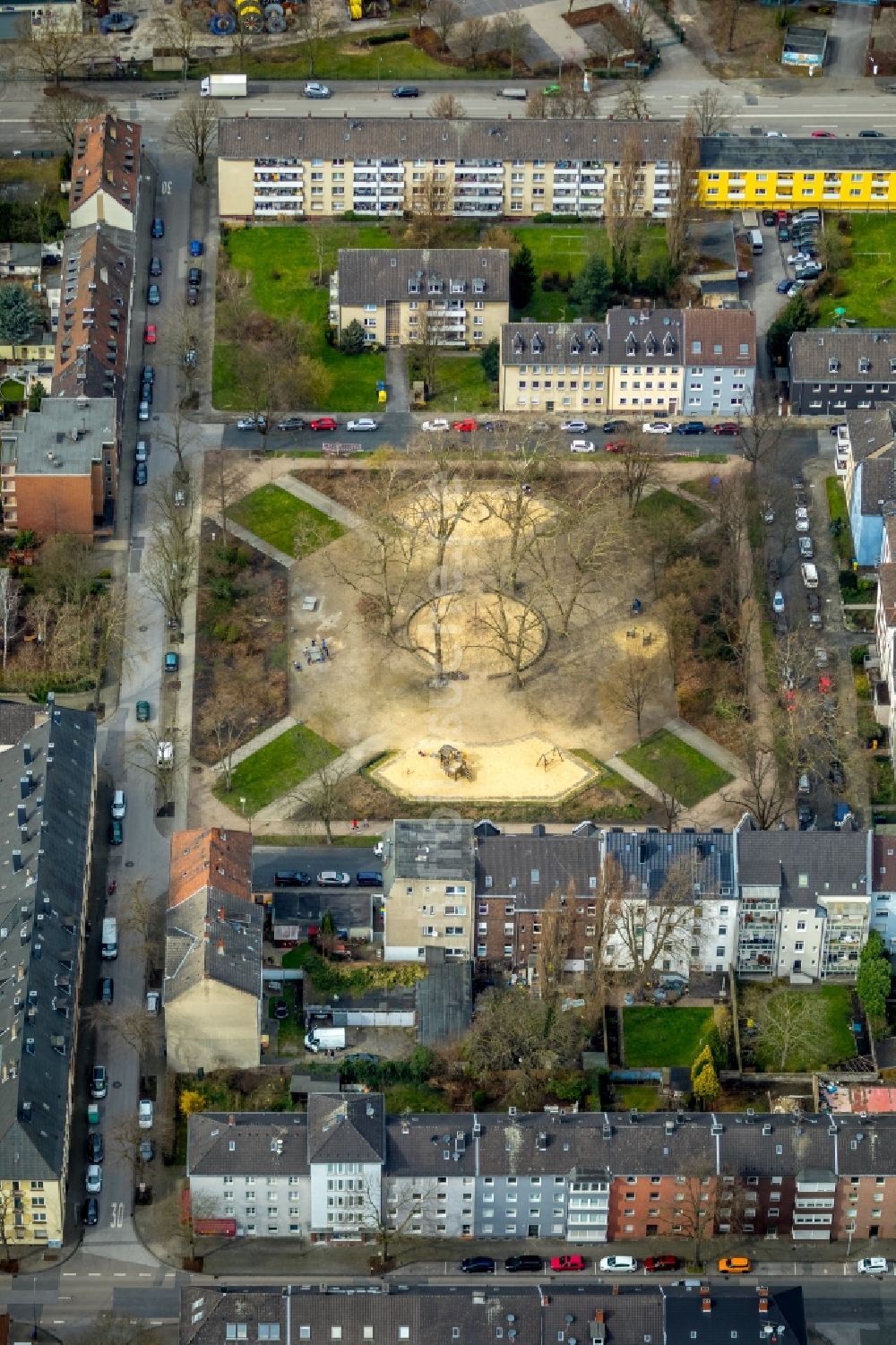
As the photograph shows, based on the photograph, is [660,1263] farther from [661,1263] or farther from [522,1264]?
[522,1264]

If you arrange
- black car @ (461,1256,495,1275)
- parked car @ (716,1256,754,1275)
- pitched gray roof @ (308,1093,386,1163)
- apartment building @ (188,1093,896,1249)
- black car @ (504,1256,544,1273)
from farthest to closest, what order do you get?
black car @ (504,1256,544,1273) → parked car @ (716,1256,754,1275) → black car @ (461,1256,495,1275) → apartment building @ (188,1093,896,1249) → pitched gray roof @ (308,1093,386,1163)

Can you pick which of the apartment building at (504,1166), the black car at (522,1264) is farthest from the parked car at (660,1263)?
the black car at (522,1264)

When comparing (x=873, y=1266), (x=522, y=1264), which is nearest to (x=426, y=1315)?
(x=522, y=1264)

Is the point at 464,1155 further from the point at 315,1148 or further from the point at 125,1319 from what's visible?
the point at 125,1319

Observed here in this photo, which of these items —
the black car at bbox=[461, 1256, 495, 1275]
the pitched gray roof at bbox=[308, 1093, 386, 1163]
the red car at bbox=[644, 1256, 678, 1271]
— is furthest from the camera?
the red car at bbox=[644, 1256, 678, 1271]

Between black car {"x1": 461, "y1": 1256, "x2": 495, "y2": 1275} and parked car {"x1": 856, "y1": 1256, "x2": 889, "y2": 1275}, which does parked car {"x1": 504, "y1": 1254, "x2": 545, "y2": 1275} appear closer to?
black car {"x1": 461, "y1": 1256, "x2": 495, "y2": 1275}

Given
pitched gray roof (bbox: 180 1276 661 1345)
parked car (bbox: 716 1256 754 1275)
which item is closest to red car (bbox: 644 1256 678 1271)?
parked car (bbox: 716 1256 754 1275)

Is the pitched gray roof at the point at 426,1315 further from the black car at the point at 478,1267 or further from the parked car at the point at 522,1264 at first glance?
the parked car at the point at 522,1264
